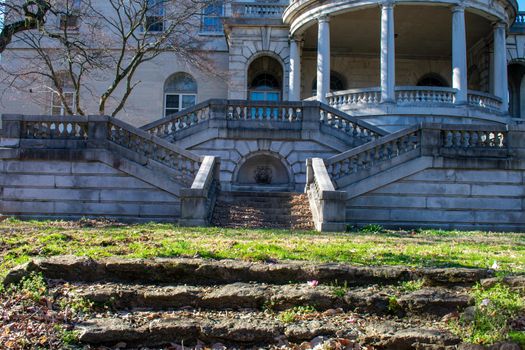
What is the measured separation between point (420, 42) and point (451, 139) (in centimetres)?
1424

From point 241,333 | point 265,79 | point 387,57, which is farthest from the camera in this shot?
point 265,79

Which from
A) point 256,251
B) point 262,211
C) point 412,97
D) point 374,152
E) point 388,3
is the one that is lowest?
point 256,251

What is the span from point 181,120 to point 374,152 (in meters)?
7.03

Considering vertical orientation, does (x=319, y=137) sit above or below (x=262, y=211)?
above

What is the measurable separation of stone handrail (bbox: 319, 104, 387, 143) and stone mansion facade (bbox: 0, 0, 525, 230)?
0.17 feet

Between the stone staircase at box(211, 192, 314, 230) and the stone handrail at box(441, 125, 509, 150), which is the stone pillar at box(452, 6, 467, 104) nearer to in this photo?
the stone handrail at box(441, 125, 509, 150)

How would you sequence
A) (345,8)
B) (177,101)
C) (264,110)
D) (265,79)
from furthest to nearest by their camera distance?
(177,101) → (265,79) → (345,8) → (264,110)

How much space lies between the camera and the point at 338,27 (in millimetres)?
25969

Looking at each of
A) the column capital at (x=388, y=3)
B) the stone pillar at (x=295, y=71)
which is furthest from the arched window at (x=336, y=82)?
the column capital at (x=388, y=3)

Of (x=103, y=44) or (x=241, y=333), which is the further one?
(x=103, y=44)

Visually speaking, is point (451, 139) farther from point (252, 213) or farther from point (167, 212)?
point (167, 212)

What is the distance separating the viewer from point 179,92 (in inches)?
1197

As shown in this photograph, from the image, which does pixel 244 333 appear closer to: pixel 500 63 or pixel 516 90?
pixel 500 63

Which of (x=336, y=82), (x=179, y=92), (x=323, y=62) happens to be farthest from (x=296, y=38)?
(x=179, y=92)
